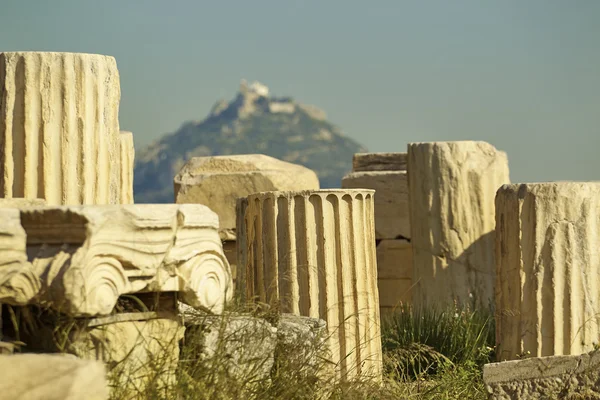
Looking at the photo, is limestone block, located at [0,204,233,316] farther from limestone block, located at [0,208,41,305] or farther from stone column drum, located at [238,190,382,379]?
stone column drum, located at [238,190,382,379]

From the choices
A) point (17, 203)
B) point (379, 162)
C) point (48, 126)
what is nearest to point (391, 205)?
point (379, 162)

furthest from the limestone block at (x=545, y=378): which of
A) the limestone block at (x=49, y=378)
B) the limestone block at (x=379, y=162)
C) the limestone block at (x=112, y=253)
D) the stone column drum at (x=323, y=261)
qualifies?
the limestone block at (x=379, y=162)

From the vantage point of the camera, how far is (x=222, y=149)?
10625cm

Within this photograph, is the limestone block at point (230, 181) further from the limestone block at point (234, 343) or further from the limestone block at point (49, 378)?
the limestone block at point (49, 378)

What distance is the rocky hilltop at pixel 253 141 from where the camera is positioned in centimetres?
9981

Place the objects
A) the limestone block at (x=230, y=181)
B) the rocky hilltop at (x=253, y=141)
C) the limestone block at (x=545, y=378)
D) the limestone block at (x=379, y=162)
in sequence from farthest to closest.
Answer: the rocky hilltop at (x=253, y=141), the limestone block at (x=379, y=162), the limestone block at (x=230, y=181), the limestone block at (x=545, y=378)

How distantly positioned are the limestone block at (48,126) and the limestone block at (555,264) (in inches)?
111

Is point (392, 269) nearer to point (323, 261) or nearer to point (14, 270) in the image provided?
point (323, 261)

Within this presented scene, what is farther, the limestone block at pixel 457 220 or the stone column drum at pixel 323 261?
the limestone block at pixel 457 220

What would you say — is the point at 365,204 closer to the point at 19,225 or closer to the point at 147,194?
the point at 19,225

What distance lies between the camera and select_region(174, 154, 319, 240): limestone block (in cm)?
1179

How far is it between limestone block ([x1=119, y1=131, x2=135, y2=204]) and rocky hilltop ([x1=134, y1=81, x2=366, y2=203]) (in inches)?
3323

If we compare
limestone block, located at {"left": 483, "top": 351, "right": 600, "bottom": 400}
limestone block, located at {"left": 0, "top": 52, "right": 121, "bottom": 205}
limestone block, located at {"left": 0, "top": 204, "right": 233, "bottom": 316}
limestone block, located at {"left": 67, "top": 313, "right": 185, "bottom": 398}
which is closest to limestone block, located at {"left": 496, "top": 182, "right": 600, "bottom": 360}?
limestone block, located at {"left": 483, "top": 351, "right": 600, "bottom": 400}

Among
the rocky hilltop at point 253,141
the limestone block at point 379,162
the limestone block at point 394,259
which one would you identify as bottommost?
the limestone block at point 394,259
